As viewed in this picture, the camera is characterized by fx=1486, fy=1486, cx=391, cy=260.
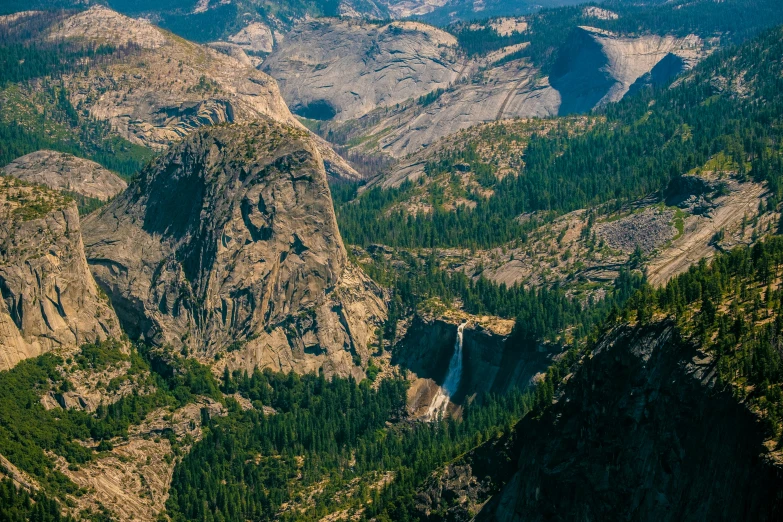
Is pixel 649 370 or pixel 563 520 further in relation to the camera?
pixel 563 520

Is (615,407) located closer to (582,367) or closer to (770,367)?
(582,367)

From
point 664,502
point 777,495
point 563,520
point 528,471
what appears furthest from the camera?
point 528,471

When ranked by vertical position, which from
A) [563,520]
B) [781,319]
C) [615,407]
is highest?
[781,319]

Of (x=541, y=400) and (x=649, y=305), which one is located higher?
(x=649, y=305)

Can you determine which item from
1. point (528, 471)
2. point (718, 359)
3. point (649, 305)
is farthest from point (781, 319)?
point (528, 471)

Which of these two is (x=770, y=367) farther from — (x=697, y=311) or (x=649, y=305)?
(x=649, y=305)

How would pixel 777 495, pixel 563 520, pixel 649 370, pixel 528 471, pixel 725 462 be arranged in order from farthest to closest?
pixel 528 471, pixel 563 520, pixel 649 370, pixel 725 462, pixel 777 495

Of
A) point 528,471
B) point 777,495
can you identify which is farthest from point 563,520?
point 777,495
